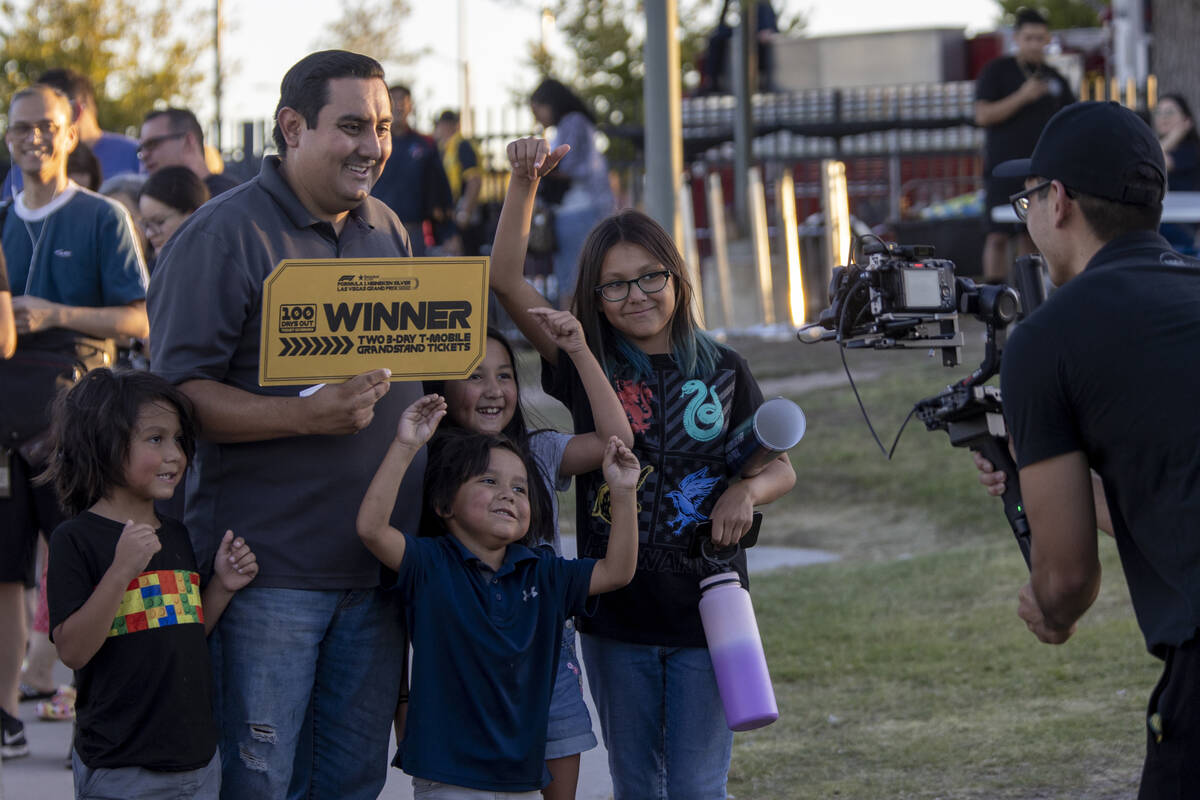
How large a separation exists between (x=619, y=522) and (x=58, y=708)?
121 inches

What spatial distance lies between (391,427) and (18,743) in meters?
2.54

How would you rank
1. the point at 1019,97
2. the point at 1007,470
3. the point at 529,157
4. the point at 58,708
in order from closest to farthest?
the point at 1007,470
the point at 529,157
the point at 58,708
the point at 1019,97

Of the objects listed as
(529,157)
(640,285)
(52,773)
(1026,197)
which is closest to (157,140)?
(52,773)

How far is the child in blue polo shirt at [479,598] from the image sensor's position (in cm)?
347

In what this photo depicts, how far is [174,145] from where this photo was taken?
6277 mm

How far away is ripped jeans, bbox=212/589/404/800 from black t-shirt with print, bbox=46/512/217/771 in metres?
0.08

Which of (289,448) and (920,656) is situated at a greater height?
(289,448)

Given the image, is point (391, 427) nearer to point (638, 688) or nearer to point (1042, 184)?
point (638, 688)

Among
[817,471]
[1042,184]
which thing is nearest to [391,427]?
[1042,184]

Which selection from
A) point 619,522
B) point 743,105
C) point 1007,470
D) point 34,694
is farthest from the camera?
point 743,105

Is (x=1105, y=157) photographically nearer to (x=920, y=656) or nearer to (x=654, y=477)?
(x=654, y=477)

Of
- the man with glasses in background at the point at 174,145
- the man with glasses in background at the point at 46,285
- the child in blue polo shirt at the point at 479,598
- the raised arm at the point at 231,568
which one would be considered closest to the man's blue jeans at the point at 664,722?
the child in blue polo shirt at the point at 479,598

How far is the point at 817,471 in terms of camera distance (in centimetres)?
1036

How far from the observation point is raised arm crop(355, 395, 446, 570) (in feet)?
11.0
